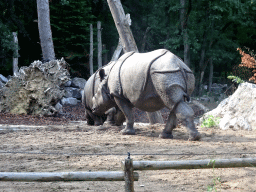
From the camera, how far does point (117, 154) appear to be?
3.76 metres

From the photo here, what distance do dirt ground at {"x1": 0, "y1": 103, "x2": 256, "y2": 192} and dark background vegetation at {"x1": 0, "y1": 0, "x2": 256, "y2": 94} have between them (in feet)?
35.1

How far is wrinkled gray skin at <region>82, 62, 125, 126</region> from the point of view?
8.34 m

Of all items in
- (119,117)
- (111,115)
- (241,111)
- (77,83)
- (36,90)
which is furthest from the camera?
(77,83)

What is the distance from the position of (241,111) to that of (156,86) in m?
3.19

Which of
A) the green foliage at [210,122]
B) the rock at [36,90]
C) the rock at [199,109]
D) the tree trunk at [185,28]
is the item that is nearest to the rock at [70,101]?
the rock at [36,90]

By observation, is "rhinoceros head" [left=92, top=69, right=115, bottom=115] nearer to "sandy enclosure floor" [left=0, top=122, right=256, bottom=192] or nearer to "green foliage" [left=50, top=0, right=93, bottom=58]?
"sandy enclosure floor" [left=0, top=122, right=256, bottom=192]

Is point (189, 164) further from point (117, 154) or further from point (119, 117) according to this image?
point (119, 117)

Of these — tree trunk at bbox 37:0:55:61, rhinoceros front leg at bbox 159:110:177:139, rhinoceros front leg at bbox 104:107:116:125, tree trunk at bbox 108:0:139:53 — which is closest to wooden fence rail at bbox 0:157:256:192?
rhinoceros front leg at bbox 159:110:177:139

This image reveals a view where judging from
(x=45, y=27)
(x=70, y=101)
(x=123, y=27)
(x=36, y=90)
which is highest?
(x=45, y=27)

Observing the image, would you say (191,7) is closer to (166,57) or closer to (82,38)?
(82,38)

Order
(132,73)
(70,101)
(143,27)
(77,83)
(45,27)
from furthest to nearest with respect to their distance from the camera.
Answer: (143,27) → (77,83) → (70,101) → (45,27) → (132,73)

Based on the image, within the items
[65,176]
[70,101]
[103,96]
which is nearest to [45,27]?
[70,101]

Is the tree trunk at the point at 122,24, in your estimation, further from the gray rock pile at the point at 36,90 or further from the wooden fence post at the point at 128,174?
the wooden fence post at the point at 128,174

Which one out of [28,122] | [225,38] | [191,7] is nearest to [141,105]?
[28,122]
